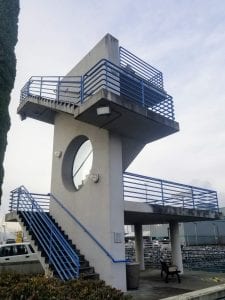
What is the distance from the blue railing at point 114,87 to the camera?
421 inches

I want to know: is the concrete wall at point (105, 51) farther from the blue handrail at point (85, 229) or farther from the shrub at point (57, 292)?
the shrub at point (57, 292)

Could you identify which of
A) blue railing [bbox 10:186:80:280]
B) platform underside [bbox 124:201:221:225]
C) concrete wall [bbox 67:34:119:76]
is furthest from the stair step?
concrete wall [bbox 67:34:119:76]

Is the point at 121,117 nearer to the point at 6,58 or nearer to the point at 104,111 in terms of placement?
the point at 104,111

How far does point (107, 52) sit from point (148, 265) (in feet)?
40.5

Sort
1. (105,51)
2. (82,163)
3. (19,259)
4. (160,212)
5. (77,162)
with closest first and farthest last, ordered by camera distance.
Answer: (160,212) < (105,51) < (82,163) < (77,162) < (19,259)

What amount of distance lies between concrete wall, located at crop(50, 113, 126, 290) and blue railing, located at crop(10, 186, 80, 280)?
0.74m

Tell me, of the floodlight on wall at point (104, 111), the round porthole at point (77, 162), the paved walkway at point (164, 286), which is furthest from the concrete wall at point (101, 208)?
the floodlight on wall at point (104, 111)

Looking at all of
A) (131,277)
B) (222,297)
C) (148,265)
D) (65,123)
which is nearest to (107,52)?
(65,123)

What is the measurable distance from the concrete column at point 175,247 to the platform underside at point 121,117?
5622 millimetres

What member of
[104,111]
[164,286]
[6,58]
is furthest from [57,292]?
[164,286]

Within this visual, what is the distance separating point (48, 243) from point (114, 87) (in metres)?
6.02

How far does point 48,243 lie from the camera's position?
1026 centimetres

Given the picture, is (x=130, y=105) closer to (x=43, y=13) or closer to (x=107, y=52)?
(x=107, y=52)

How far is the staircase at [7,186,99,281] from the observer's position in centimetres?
913
